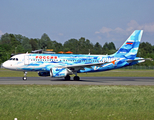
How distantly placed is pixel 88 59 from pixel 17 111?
26.0 m

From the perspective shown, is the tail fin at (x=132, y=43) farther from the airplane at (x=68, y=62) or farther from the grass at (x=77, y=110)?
the grass at (x=77, y=110)

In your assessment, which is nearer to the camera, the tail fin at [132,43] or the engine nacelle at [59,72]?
the engine nacelle at [59,72]

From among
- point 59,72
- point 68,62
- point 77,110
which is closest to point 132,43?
point 68,62

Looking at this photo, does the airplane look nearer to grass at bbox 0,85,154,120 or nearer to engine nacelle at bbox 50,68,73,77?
engine nacelle at bbox 50,68,73,77

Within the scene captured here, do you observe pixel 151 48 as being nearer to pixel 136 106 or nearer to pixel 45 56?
pixel 45 56

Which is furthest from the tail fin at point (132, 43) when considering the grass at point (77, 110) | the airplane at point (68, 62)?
the grass at point (77, 110)

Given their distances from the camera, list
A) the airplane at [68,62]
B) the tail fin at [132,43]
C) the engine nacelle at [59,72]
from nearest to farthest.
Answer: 1. the engine nacelle at [59,72]
2. the airplane at [68,62]
3. the tail fin at [132,43]

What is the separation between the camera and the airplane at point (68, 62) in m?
34.6

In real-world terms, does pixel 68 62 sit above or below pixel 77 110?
above

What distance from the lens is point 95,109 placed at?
1339 cm

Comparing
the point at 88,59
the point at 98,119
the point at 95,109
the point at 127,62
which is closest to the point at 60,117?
the point at 98,119

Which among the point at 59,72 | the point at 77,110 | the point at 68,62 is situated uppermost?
the point at 68,62

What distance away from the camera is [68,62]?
36656 millimetres

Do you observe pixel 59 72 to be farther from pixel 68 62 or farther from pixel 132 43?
pixel 132 43
